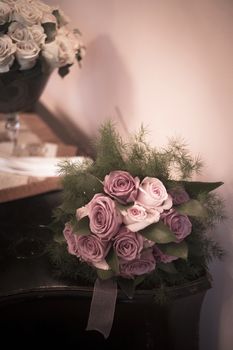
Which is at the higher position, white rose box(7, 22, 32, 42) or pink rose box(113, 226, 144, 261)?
white rose box(7, 22, 32, 42)

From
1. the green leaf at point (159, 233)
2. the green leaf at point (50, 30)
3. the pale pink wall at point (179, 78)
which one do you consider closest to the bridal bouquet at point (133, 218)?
the green leaf at point (159, 233)

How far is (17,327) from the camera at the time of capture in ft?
2.71

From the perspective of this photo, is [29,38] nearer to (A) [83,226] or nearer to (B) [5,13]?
(B) [5,13]

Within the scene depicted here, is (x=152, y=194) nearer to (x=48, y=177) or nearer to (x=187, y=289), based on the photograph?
(x=187, y=289)

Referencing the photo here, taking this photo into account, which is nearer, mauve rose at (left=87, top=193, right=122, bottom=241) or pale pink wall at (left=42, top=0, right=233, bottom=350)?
mauve rose at (left=87, top=193, right=122, bottom=241)

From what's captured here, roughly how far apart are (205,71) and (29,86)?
0.54 m

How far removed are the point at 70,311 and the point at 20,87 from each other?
658 millimetres

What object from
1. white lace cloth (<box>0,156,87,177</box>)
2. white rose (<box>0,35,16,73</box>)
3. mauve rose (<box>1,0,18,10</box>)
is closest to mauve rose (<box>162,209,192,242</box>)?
white lace cloth (<box>0,156,87,177</box>)

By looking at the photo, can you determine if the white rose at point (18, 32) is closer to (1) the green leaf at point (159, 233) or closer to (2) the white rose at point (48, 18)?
(2) the white rose at point (48, 18)

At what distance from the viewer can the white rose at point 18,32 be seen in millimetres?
985

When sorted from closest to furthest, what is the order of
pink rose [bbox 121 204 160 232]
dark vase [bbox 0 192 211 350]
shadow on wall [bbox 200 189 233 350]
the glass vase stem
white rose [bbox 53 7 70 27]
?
pink rose [bbox 121 204 160 232] < dark vase [bbox 0 192 211 350] < shadow on wall [bbox 200 189 233 350] < white rose [bbox 53 7 70 27] < the glass vase stem

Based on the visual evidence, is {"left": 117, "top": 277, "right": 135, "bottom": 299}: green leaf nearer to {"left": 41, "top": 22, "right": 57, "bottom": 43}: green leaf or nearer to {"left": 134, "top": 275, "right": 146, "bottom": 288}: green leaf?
{"left": 134, "top": 275, "right": 146, "bottom": 288}: green leaf

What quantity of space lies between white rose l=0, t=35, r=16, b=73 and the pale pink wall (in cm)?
34

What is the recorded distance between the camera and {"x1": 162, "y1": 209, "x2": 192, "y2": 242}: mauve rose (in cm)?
66
